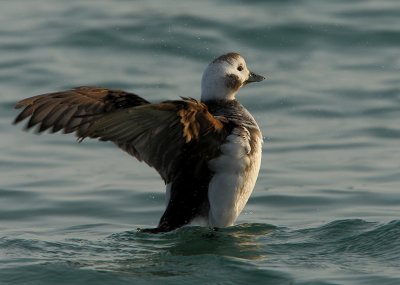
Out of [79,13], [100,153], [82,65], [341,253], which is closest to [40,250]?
[341,253]

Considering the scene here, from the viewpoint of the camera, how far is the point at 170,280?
19.3 ft

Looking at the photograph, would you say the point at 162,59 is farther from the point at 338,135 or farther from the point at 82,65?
the point at 338,135

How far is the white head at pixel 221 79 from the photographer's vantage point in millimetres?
7074

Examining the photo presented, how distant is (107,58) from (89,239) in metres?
5.68

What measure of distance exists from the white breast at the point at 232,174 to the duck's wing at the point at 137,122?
0.09 metres

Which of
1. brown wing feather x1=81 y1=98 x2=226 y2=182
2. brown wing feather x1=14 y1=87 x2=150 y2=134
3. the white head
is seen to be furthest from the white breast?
brown wing feather x1=14 y1=87 x2=150 y2=134

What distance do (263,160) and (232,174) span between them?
289 centimetres

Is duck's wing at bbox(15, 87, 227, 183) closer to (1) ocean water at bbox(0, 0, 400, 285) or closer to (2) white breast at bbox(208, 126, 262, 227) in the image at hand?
(2) white breast at bbox(208, 126, 262, 227)

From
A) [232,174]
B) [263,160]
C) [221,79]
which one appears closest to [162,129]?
[232,174]

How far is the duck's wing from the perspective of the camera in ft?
19.7

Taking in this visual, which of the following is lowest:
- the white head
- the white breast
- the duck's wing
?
the white breast

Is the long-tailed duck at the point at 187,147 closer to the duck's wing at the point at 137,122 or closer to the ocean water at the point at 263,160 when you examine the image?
the duck's wing at the point at 137,122

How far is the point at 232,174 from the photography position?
21.6ft

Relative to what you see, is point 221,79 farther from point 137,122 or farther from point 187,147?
point 137,122
